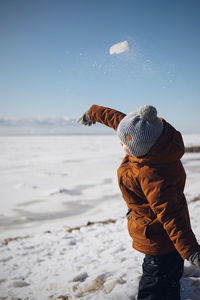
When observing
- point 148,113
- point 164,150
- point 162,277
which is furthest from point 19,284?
point 148,113

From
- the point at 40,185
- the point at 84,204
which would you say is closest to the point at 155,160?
the point at 84,204

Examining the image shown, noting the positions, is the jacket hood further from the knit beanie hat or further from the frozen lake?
the frozen lake

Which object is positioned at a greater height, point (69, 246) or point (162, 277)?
point (162, 277)

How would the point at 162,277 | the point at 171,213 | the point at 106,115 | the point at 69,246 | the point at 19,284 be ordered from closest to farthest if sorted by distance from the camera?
the point at 171,213, the point at 162,277, the point at 106,115, the point at 19,284, the point at 69,246

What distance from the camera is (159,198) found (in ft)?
5.03

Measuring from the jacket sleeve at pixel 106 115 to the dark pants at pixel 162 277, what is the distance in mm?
1104

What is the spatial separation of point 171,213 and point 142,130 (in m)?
0.55

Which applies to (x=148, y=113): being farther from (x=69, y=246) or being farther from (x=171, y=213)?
(x=69, y=246)

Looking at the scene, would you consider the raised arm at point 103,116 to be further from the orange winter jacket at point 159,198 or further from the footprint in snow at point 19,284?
the footprint in snow at point 19,284

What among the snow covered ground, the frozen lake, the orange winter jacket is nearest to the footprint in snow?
the snow covered ground

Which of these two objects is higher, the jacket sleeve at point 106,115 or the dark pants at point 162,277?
the jacket sleeve at point 106,115

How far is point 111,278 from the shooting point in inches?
95.3

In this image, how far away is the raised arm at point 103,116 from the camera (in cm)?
217

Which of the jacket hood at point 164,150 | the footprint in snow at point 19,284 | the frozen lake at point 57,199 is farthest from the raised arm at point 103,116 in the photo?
the frozen lake at point 57,199
